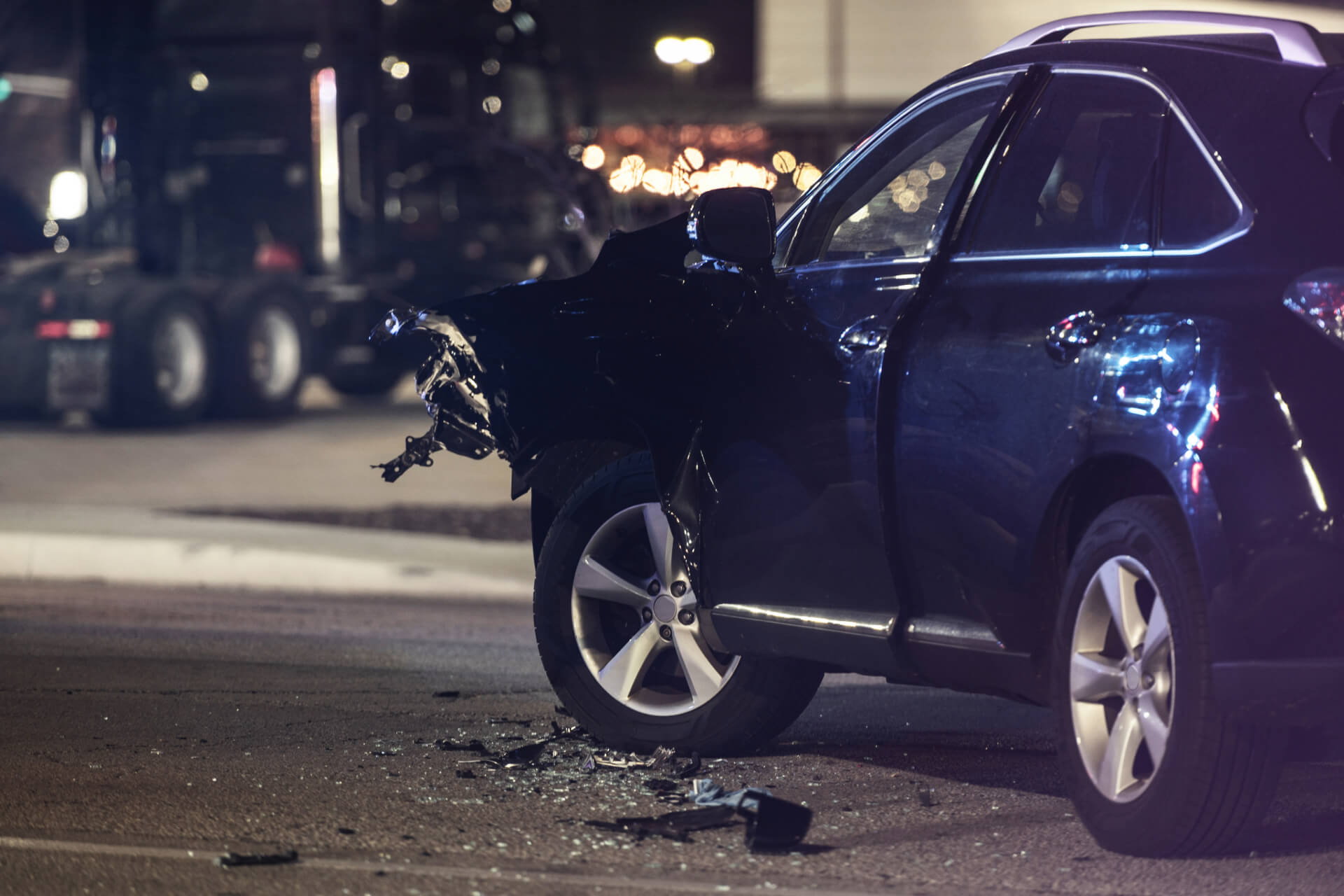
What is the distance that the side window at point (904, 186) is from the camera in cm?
521

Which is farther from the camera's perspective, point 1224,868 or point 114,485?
point 114,485

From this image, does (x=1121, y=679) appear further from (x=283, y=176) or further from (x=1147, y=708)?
(x=283, y=176)

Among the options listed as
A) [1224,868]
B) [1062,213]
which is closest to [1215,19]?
[1062,213]

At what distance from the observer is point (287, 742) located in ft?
19.9

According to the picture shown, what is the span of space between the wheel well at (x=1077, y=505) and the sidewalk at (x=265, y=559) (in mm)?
5423

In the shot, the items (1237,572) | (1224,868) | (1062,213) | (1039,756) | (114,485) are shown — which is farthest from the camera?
(114,485)

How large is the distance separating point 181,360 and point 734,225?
44.0 feet

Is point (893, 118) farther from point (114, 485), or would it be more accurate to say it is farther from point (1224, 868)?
point (114, 485)

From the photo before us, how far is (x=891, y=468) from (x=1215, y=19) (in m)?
1.34

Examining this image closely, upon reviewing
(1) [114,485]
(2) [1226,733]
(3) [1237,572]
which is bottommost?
Result: (1) [114,485]

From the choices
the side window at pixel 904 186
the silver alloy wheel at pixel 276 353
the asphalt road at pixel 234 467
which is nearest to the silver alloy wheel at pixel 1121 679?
the side window at pixel 904 186

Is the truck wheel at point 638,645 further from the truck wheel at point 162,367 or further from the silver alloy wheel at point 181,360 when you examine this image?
the silver alloy wheel at point 181,360

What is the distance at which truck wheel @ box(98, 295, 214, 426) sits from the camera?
17.4m

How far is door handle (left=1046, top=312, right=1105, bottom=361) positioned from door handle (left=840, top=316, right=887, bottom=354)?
545mm
